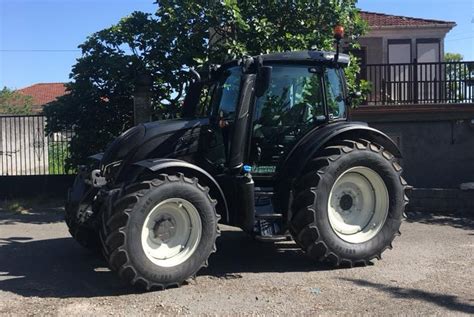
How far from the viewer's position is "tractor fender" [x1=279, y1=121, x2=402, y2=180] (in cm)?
621

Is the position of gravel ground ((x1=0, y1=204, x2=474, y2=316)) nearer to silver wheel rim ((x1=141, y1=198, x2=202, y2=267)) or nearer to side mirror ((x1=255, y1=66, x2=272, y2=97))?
silver wheel rim ((x1=141, y1=198, x2=202, y2=267))

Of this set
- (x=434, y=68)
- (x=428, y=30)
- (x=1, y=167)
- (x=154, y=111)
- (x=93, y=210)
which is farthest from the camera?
(x=428, y=30)

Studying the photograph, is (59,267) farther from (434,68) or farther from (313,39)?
(434,68)

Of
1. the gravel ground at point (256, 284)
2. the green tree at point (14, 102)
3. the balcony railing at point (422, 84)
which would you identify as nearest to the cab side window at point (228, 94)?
the gravel ground at point (256, 284)

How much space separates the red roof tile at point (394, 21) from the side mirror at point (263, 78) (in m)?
12.6

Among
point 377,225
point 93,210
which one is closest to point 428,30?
point 377,225

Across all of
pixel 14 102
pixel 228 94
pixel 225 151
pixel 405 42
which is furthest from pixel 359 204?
pixel 14 102

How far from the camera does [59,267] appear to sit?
643cm

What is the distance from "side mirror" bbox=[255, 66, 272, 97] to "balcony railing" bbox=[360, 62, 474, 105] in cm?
726

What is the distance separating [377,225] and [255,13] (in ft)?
17.8

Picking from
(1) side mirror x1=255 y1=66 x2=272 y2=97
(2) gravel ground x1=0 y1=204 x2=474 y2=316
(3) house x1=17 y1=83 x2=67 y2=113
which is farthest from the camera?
(3) house x1=17 y1=83 x2=67 y2=113

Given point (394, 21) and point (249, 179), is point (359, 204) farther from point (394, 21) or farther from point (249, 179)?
point (394, 21)

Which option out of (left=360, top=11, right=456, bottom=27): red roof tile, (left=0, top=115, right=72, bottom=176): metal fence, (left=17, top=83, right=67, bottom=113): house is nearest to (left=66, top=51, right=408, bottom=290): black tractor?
(left=0, top=115, right=72, bottom=176): metal fence

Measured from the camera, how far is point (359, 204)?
6.67m
